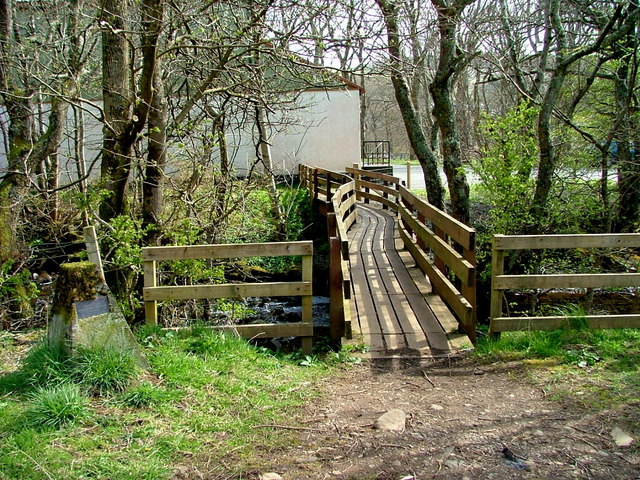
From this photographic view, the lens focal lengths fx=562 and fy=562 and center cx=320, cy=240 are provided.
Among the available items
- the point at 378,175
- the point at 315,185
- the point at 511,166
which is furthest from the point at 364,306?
the point at 315,185

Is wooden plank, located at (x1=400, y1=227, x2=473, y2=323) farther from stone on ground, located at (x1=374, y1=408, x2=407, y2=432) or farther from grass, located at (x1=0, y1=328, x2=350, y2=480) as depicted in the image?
stone on ground, located at (x1=374, y1=408, x2=407, y2=432)

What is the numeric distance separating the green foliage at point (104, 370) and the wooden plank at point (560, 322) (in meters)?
3.36

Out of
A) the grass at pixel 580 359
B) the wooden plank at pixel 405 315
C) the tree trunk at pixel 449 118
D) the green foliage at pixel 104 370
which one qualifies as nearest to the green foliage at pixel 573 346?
the grass at pixel 580 359

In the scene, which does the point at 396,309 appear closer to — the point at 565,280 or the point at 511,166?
the point at 565,280

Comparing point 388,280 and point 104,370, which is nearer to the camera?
point 104,370

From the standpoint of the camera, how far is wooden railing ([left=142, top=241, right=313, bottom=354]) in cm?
547

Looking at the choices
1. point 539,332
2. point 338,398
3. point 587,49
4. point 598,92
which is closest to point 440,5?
point 587,49

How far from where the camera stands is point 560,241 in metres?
5.20

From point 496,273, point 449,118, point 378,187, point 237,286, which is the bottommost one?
point 237,286

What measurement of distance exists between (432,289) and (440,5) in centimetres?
538

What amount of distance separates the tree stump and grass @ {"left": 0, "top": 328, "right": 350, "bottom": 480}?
4.6 inches

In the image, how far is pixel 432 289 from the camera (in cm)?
745

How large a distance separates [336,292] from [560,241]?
86.3 inches

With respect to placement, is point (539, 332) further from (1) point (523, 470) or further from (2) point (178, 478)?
(2) point (178, 478)
